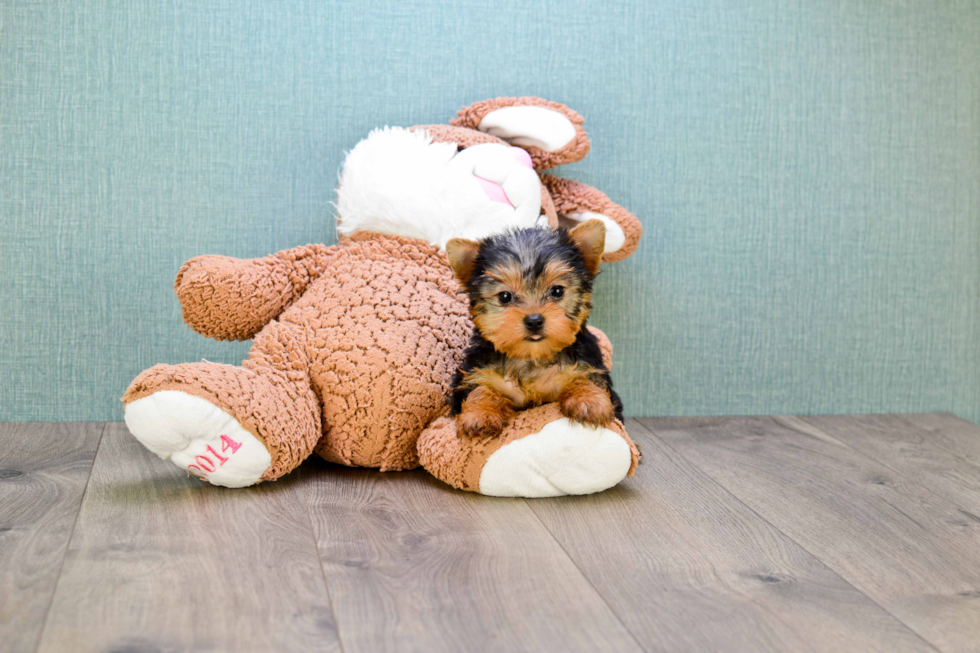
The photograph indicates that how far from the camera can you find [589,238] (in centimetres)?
166

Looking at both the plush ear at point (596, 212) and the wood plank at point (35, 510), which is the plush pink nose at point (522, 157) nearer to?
the plush ear at point (596, 212)

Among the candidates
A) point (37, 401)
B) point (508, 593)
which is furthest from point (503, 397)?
point (37, 401)

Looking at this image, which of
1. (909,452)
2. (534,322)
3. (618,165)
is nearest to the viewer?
(534,322)

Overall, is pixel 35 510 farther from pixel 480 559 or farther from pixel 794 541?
pixel 794 541

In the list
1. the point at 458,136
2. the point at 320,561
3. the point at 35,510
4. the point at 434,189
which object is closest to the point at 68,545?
the point at 35,510

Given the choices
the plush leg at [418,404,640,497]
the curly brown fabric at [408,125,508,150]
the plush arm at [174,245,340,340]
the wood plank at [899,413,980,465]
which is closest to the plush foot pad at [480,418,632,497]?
the plush leg at [418,404,640,497]

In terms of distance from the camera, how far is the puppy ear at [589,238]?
5.41ft

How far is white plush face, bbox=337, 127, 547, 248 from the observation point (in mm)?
1921

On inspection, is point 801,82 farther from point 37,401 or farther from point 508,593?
point 37,401

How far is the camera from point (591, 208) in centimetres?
219

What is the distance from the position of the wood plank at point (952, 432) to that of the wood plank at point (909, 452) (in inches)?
0.9

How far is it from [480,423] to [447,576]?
1.18 feet

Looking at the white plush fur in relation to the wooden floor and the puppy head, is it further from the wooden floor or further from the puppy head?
the wooden floor

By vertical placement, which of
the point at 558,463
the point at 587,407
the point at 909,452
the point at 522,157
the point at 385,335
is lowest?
the point at 909,452
